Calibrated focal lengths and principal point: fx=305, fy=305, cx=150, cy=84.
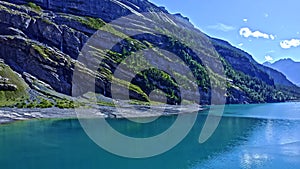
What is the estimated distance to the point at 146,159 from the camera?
59.2 meters

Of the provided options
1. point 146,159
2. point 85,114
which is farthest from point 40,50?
point 146,159

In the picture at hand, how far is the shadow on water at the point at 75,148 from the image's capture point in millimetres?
55031

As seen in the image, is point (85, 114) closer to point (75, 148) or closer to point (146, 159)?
point (75, 148)

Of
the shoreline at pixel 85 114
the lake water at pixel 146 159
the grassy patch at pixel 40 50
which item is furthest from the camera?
the grassy patch at pixel 40 50

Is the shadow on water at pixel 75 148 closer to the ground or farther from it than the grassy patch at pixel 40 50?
closer to the ground

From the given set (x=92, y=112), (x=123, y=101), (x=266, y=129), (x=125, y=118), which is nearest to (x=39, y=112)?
(x=92, y=112)

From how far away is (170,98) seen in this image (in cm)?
19612

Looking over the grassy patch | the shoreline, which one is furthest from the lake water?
the grassy patch

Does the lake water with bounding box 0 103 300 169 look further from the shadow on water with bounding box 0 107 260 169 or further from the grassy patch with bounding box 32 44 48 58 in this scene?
the grassy patch with bounding box 32 44 48 58

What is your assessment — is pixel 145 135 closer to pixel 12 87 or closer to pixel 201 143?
pixel 201 143

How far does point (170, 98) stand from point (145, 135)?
107709 mm

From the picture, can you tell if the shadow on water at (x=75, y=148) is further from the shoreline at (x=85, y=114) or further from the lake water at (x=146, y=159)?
the shoreline at (x=85, y=114)

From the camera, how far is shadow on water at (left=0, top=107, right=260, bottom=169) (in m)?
55.0

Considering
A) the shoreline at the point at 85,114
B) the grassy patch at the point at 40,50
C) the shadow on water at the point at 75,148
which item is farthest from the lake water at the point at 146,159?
the grassy patch at the point at 40,50
